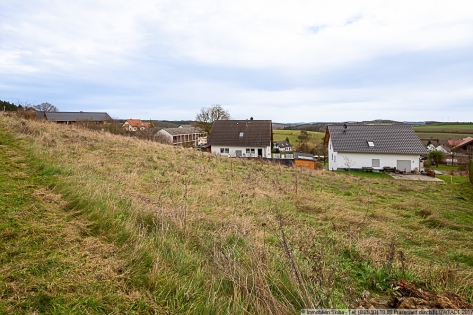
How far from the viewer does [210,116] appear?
50.1 m

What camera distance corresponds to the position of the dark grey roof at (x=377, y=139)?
27500 millimetres

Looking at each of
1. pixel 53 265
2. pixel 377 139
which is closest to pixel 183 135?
pixel 377 139

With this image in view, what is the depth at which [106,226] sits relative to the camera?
129 inches

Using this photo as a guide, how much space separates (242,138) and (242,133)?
0.85m

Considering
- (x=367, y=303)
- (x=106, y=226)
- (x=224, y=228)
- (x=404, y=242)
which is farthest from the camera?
(x=404, y=242)

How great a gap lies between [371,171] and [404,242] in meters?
25.4

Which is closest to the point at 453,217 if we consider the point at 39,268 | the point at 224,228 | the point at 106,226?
the point at 224,228

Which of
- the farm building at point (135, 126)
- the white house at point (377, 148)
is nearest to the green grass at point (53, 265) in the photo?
the white house at point (377, 148)

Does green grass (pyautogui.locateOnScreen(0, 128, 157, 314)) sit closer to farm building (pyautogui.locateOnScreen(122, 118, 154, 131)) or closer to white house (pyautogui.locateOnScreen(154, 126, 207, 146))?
farm building (pyautogui.locateOnScreen(122, 118, 154, 131))

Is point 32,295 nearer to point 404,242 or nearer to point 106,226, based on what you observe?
point 106,226

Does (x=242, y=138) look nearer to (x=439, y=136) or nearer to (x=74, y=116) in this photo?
(x=74, y=116)

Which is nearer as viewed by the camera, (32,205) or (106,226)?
(106,226)

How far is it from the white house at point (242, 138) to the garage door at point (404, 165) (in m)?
15.2

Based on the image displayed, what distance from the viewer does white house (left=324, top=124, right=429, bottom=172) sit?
2721 cm
